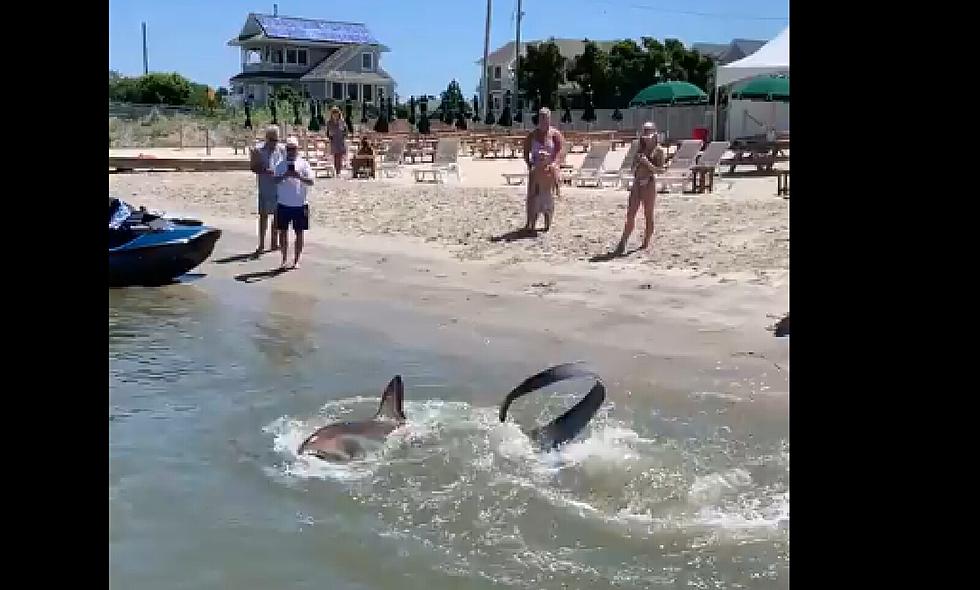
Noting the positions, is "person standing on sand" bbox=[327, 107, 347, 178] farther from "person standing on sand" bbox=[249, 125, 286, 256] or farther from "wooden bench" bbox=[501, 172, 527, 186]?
"person standing on sand" bbox=[249, 125, 286, 256]

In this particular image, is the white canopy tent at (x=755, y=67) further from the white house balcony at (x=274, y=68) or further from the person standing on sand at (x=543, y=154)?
the white house balcony at (x=274, y=68)

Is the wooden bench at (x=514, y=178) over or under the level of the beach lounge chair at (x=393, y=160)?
under

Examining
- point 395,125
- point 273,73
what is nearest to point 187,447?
point 395,125

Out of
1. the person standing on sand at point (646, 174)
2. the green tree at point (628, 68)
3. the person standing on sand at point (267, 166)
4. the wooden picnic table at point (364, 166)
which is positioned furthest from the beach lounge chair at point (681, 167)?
the green tree at point (628, 68)

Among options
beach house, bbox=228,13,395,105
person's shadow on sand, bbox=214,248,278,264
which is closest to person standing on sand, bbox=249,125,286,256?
person's shadow on sand, bbox=214,248,278,264

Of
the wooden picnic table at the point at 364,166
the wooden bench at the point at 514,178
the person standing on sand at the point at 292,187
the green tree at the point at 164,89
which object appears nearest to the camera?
the person standing on sand at the point at 292,187

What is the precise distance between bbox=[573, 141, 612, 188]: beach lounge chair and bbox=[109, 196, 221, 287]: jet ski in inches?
348

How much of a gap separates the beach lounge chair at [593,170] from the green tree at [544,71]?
3837 centimetres

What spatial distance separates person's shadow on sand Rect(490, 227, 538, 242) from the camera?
13988 mm

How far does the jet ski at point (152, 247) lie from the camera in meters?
11.5

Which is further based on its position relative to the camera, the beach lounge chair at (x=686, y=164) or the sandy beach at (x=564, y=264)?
the beach lounge chair at (x=686, y=164)
